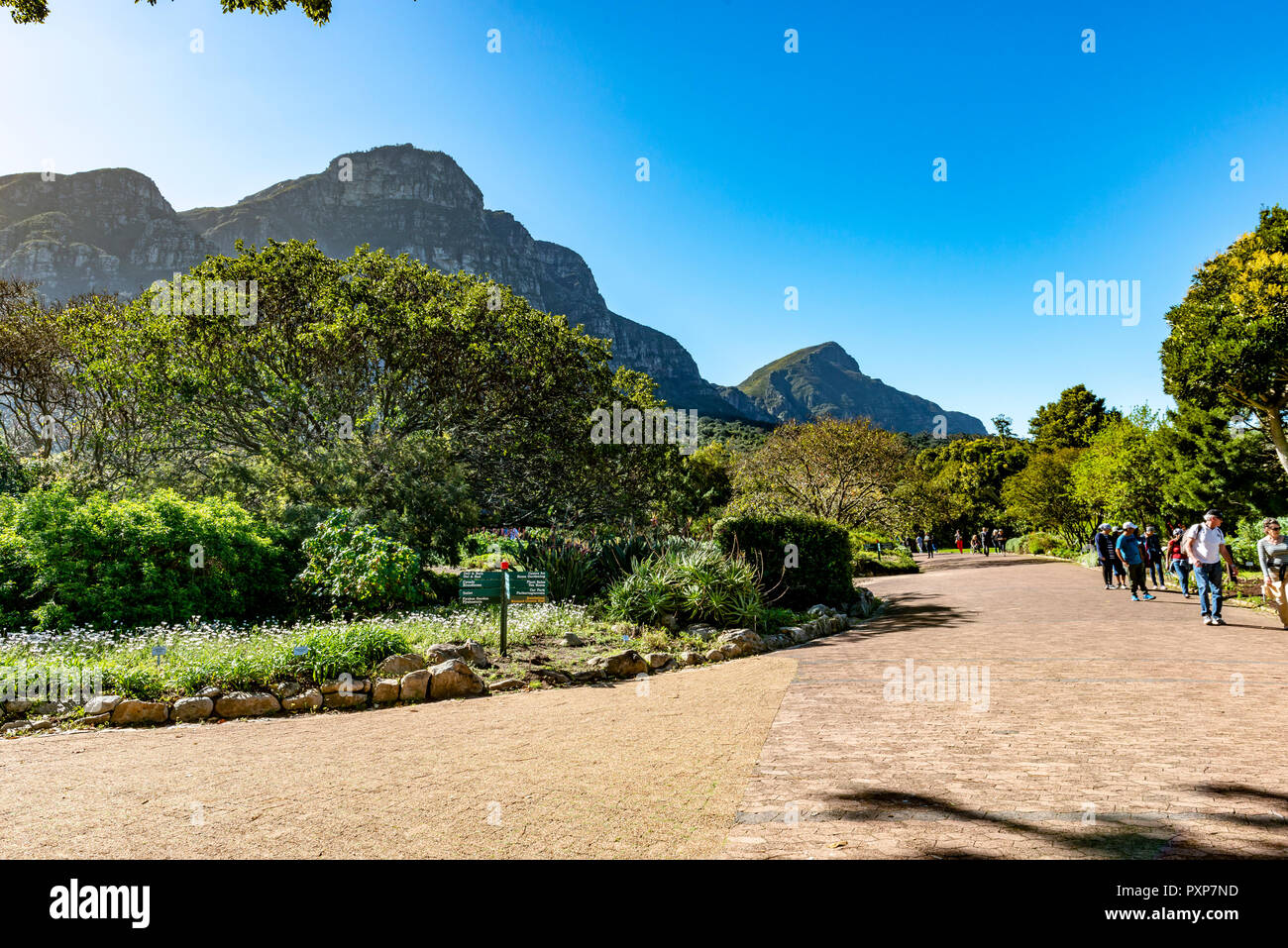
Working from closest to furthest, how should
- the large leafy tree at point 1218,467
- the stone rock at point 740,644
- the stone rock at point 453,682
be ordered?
the stone rock at point 453,682 → the stone rock at point 740,644 → the large leafy tree at point 1218,467

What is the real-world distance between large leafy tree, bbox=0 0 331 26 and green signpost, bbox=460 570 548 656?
19.7 feet

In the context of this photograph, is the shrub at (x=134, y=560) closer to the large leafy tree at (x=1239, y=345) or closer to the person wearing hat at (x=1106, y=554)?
the person wearing hat at (x=1106, y=554)

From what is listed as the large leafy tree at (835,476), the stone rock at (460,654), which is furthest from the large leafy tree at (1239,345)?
the stone rock at (460,654)

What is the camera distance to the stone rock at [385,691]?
6.85 metres

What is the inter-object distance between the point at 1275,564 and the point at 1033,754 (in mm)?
9396

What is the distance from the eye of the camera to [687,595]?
10547mm

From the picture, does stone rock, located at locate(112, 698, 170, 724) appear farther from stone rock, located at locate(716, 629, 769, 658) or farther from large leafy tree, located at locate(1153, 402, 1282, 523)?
large leafy tree, located at locate(1153, 402, 1282, 523)

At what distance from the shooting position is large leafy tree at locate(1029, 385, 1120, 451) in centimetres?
5319

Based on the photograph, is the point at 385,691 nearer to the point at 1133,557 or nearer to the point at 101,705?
the point at 101,705

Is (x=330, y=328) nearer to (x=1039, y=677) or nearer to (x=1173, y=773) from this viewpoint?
(x=1039, y=677)

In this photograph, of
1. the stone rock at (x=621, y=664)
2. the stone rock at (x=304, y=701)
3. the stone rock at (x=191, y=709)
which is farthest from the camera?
the stone rock at (x=621, y=664)

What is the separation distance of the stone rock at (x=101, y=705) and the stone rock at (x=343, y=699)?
1.79 metres
